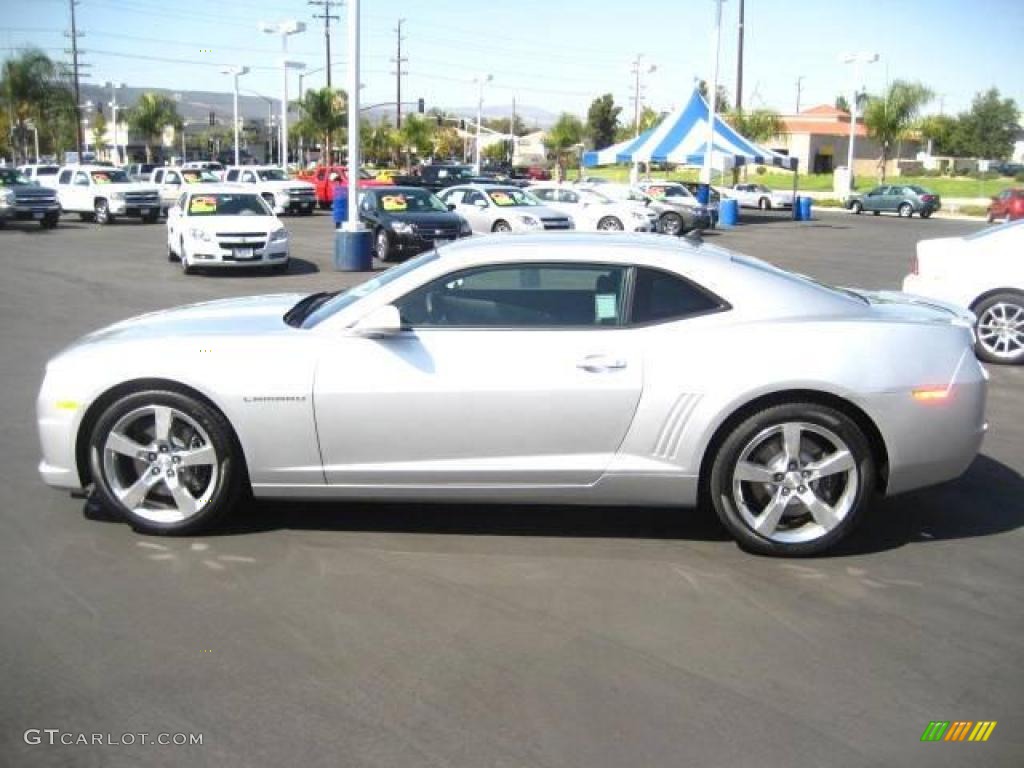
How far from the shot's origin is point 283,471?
15.9 ft

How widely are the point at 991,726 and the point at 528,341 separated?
2480 millimetres

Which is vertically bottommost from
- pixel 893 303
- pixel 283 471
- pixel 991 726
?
pixel 991 726

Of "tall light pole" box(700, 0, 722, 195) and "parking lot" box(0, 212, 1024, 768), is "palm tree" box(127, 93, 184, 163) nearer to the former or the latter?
"tall light pole" box(700, 0, 722, 195)

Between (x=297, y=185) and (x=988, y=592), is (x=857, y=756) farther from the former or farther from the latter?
(x=297, y=185)

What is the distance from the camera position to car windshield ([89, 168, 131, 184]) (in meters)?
32.6

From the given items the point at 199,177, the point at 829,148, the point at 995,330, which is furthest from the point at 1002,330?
the point at 829,148

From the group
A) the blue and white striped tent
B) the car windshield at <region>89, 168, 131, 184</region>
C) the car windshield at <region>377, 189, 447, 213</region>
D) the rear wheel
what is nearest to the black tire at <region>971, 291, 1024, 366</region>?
the car windshield at <region>377, 189, 447, 213</region>

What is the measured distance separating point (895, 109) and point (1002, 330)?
53142 mm

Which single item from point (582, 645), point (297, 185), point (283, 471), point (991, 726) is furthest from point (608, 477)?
point (297, 185)

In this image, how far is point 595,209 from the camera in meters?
27.5

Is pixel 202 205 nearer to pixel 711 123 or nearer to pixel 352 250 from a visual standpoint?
pixel 352 250

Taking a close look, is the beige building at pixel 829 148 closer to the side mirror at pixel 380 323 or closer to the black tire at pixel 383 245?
the black tire at pixel 383 245

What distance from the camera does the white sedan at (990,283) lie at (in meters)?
10.0

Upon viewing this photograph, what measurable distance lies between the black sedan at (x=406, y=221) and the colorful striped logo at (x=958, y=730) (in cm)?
1716
